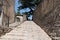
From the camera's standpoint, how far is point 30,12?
26906 mm

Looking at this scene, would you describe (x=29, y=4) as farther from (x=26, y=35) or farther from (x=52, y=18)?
(x=26, y=35)

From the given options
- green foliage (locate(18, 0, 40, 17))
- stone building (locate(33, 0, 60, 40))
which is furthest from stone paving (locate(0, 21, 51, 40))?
green foliage (locate(18, 0, 40, 17))

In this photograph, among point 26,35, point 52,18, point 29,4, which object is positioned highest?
point 52,18

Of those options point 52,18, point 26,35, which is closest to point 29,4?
point 52,18

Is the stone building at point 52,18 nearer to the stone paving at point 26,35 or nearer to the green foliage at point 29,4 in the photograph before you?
the stone paving at point 26,35

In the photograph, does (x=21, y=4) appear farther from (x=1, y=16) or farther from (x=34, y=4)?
(x=1, y=16)

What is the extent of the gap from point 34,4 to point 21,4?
71.2 inches

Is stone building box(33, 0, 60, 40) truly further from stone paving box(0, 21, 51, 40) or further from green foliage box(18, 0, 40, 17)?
green foliage box(18, 0, 40, 17)

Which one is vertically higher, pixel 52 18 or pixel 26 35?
pixel 52 18

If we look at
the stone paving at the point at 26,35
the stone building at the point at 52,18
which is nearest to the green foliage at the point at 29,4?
the stone building at the point at 52,18

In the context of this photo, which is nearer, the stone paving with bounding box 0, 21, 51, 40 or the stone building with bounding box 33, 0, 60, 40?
the stone paving with bounding box 0, 21, 51, 40

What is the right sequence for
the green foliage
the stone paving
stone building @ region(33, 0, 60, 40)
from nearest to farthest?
1. the stone paving
2. stone building @ region(33, 0, 60, 40)
3. the green foliage

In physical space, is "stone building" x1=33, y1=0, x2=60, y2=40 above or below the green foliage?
above

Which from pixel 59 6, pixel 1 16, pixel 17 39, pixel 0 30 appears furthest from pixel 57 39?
pixel 1 16
